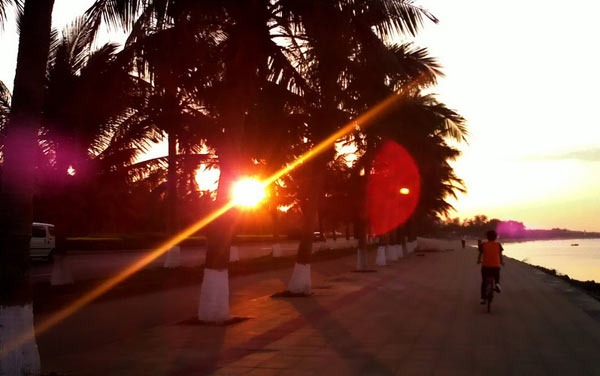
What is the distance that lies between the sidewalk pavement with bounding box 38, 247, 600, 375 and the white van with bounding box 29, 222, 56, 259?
1327 centimetres

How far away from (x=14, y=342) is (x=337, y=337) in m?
4.73

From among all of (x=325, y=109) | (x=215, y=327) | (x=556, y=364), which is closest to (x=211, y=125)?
(x=325, y=109)

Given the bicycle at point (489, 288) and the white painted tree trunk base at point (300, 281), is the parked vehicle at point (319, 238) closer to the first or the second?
the white painted tree trunk base at point (300, 281)

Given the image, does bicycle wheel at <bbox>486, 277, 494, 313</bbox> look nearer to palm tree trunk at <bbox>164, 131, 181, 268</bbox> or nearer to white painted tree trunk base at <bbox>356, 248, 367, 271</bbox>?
white painted tree trunk base at <bbox>356, 248, 367, 271</bbox>

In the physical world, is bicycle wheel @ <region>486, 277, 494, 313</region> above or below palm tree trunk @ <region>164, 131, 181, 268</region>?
below

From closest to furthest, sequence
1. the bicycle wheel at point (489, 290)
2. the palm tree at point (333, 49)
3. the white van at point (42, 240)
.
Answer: the palm tree at point (333, 49) → the bicycle wheel at point (489, 290) → the white van at point (42, 240)

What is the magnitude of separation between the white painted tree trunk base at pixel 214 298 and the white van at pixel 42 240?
18.3 meters

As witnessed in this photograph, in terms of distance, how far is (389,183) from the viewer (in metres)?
31.7

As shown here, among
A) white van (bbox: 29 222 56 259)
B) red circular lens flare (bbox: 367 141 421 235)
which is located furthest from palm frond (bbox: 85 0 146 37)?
white van (bbox: 29 222 56 259)

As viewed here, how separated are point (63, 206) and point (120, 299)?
3.01 meters

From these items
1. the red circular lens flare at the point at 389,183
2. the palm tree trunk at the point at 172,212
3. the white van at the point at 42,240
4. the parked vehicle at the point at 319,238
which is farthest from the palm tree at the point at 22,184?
the parked vehicle at the point at 319,238

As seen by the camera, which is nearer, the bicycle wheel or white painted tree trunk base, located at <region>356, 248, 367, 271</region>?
the bicycle wheel

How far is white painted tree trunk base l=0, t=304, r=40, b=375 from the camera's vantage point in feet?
18.8

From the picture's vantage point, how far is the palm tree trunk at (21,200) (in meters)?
5.79
